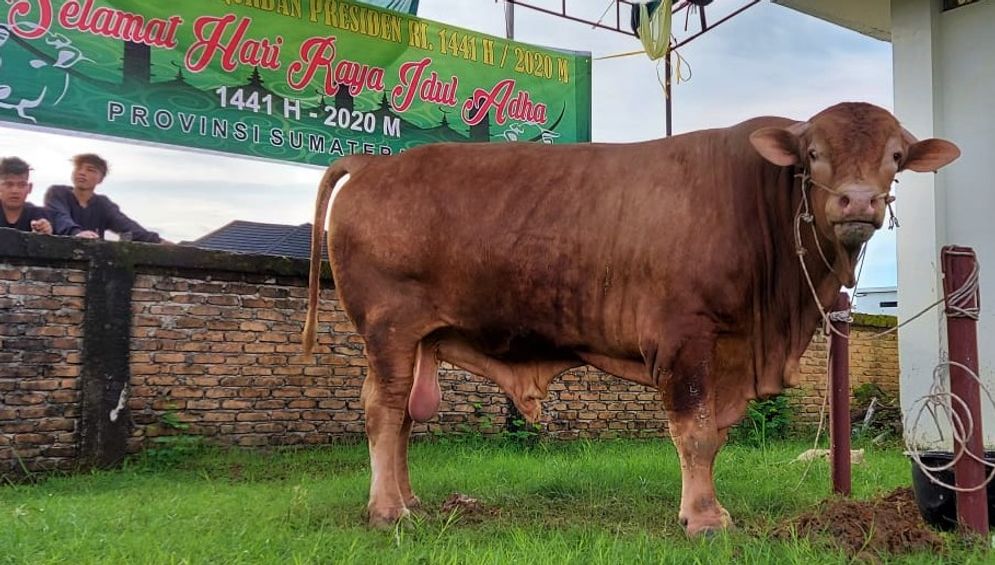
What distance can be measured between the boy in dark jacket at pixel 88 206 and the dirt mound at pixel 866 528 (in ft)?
18.3

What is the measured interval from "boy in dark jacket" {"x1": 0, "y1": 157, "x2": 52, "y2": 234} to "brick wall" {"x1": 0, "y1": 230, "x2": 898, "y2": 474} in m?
0.81

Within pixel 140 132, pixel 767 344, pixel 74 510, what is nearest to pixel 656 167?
pixel 767 344

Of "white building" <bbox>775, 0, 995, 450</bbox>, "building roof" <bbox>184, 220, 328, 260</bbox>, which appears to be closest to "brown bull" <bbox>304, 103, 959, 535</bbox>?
"white building" <bbox>775, 0, 995, 450</bbox>

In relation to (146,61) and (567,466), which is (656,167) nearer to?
(567,466)

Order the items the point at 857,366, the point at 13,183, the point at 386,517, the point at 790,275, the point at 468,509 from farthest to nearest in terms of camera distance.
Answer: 1. the point at 857,366
2. the point at 13,183
3. the point at 468,509
4. the point at 386,517
5. the point at 790,275

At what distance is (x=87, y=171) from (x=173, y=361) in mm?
1912

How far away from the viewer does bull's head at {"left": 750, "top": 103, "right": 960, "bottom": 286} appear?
3287 mm

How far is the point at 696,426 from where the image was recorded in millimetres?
3730

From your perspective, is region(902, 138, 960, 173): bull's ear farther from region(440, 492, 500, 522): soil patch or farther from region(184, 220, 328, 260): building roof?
region(184, 220, 328, 260): building roof

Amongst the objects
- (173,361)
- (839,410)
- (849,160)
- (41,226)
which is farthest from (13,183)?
(839,410)

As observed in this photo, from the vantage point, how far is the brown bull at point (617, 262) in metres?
3.67

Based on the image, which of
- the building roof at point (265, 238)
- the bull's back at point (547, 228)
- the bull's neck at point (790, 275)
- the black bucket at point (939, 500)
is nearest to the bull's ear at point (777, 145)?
the bull's neck at point (790, 275)

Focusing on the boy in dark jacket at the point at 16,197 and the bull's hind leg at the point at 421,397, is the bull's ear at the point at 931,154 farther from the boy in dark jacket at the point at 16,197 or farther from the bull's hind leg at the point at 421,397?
the boy in dark jacket at the point at 16,197

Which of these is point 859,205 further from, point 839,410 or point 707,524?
point 839,410
